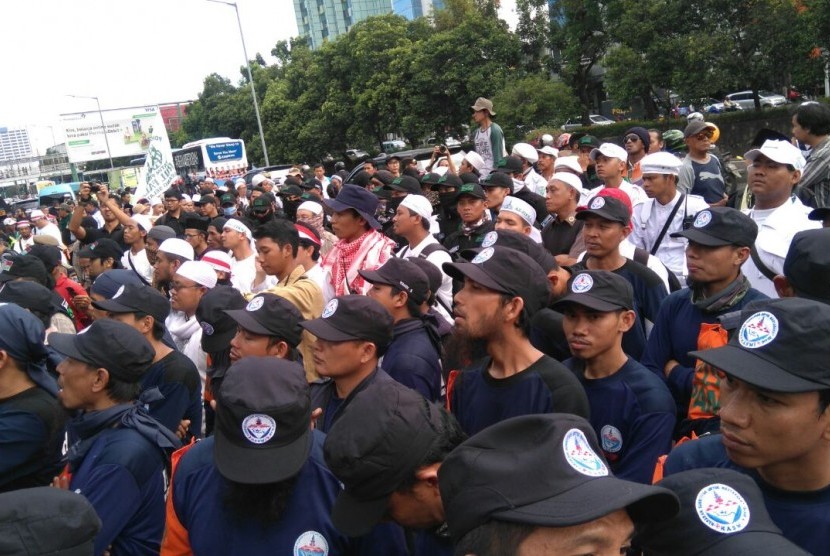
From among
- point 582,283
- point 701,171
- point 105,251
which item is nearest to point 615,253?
point 582,283

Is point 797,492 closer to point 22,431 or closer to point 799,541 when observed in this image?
point 799,541

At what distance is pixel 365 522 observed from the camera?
2.08 m

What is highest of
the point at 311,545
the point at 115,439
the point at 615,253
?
the point at 615,253

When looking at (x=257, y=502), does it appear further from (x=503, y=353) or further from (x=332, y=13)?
(x=332, y=13)

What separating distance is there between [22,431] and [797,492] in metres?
3.11

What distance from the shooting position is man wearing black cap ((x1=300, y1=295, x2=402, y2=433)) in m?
3.37

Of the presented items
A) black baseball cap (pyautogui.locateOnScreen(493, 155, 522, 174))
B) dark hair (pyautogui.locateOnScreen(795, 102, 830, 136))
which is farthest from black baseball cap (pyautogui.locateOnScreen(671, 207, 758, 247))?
black baseball cap (pyautogui.locateOnScreen(493, 155, 522, 174))

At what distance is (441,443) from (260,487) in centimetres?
64

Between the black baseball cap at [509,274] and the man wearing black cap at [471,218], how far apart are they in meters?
2.90

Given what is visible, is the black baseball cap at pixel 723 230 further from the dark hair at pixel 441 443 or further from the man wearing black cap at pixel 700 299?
the dark hair at pixel 441 443

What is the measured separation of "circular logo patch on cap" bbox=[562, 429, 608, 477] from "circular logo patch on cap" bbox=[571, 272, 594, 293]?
5.82 feet

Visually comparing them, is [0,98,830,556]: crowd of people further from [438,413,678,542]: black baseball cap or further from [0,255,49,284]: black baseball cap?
[0,255,49,284]: black baseball cap

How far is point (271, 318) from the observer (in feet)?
12.4

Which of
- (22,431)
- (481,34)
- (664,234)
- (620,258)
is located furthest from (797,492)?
(481,34)
